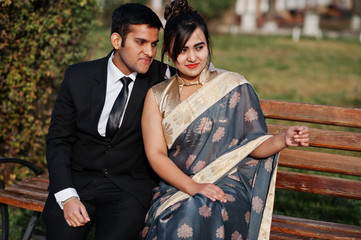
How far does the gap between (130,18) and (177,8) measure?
0.34 metres

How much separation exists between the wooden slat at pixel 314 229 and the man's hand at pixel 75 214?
1.31m

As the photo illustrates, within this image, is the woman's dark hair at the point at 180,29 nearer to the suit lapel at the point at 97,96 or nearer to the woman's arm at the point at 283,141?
the suit lapel at the point at 97,96

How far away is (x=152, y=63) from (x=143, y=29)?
386 millimetres

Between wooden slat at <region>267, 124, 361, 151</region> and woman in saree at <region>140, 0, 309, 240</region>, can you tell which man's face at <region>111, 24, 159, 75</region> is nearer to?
woman in saree at <region>140, 0, 309, 240</region>

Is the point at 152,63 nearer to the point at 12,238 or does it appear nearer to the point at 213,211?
the point at 213,211

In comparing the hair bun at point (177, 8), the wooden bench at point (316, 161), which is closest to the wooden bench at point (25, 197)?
the wooden bench at point (316, 161)

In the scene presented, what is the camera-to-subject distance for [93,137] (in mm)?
3463

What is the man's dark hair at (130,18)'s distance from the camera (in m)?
3.34

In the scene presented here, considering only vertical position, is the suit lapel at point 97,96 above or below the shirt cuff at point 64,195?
above

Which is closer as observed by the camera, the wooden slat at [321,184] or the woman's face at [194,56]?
the woman's face at [194,56]

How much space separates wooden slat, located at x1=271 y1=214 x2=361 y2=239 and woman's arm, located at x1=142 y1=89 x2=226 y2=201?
763 millimetres

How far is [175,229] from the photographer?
2730 mm

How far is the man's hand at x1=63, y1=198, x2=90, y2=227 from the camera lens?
3.11m

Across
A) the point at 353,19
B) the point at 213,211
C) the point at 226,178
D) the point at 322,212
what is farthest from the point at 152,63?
the point at 353,19
